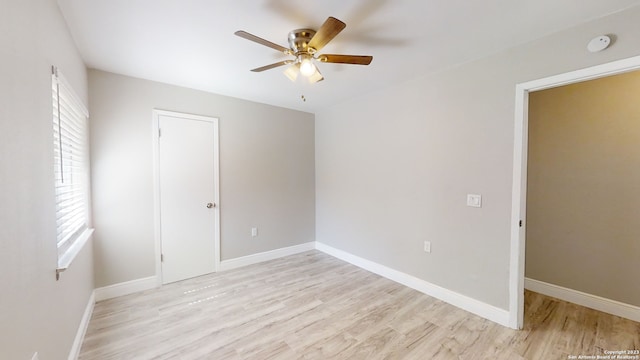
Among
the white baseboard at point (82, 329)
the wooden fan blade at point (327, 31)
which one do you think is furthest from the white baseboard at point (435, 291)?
the white baseboard at point (82, 329)

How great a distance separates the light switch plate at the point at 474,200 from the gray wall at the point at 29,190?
123 inches

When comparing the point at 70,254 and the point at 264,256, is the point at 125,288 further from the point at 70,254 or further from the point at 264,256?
the point at 264,256

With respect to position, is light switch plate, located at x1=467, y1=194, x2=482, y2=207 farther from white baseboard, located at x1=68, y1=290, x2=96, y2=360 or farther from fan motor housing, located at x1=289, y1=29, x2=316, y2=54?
white baseboard, located at x1=68, y1=290, x2=96, y2=360

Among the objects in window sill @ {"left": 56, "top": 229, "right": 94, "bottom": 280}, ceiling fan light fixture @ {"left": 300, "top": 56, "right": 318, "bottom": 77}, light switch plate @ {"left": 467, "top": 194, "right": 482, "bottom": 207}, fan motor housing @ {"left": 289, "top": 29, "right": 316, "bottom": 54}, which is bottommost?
window sill @ {"left": 56, "top": 229, "right": 94, "bottom": 280}

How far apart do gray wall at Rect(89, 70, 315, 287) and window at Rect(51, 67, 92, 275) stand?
0.25 meters

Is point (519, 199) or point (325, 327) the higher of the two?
point (519, 199)

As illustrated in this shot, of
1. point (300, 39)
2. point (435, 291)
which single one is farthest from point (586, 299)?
point (300, 39)

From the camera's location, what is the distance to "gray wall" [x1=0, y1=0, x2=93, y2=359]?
3.29 ft

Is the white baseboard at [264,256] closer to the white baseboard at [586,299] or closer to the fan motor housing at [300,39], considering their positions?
the fan motor housing at [300,39]

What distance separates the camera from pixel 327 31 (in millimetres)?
1604

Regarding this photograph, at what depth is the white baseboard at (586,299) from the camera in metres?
2.30

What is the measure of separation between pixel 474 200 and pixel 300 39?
2.19 meters

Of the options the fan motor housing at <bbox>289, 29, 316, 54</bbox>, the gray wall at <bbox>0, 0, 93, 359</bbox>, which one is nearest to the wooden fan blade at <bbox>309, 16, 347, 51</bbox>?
the fan motor housing at <bbox>289, 29, 316, 54</bbox>

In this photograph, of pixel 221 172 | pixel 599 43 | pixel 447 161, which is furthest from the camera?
pixel 221 172
